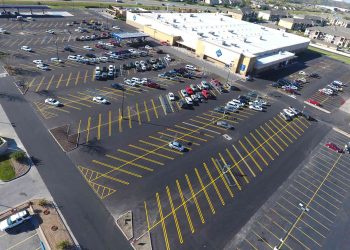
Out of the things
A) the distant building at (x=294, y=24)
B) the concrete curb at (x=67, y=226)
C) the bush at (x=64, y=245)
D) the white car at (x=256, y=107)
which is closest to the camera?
the bush at (x=64, y=245)

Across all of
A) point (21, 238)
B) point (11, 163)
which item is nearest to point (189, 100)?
point (11, 163)

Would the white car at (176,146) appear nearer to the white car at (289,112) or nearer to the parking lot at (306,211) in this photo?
the parking lot at (306,211)

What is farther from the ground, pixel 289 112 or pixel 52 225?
pixel 289 112

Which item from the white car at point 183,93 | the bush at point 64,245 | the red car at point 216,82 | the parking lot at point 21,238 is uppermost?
the red car at point 216,82

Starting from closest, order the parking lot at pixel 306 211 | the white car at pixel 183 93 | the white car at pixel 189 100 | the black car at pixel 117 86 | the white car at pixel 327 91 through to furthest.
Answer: the parking lot at pixel 306 211, the white car at pixel 189 100, the black car at pixel 117 86, the white car at pixel 183 93, the white car at pixel 327 91

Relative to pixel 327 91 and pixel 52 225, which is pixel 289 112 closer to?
pixel 327 91

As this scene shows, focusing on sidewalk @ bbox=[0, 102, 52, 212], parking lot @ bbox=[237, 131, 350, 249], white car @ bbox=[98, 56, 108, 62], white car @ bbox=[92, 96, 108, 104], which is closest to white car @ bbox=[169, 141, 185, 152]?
parking lot @ bbox=[237, 131, 350, 249]

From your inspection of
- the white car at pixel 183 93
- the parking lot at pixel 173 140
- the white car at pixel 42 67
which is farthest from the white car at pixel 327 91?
the white car at pixel 42 67
